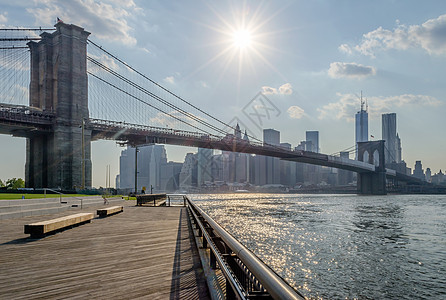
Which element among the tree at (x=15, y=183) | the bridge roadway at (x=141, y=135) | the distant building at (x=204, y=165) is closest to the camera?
the bridge roadway at (x=141, y=135)

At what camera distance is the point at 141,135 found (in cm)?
5938

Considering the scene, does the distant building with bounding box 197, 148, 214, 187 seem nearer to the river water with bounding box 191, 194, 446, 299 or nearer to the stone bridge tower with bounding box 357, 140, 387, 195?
the stone bridge tower with bounding box 357, 140, 387, 195

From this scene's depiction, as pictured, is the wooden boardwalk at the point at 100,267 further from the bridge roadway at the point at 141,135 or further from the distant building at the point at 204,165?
the distant building at the point at 204,165

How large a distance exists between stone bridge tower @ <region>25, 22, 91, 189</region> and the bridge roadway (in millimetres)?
2080

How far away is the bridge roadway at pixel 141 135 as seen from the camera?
151ft

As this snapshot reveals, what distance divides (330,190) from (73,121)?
131338 millimetres

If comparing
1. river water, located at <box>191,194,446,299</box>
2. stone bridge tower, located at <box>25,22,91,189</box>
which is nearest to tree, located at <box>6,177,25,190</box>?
stone bridge tower, located at <box>25,22,91,189</box>

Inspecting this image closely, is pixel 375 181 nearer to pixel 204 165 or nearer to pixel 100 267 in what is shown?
pixel 204 165

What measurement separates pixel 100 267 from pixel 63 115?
157ft

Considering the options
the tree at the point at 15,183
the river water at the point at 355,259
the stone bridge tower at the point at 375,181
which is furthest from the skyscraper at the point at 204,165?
the river water at the point at 355,259

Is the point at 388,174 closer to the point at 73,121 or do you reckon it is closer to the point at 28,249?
the point at 73,121

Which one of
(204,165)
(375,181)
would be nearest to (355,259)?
(375,181)

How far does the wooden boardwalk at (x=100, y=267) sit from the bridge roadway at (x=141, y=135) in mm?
42669

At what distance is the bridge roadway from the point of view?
45969mm
